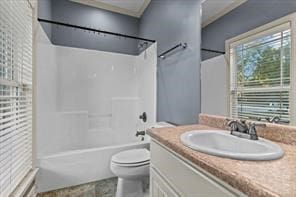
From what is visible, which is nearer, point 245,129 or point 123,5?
point 245,129

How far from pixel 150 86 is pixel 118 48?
1.15 metres

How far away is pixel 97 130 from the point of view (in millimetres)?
2902

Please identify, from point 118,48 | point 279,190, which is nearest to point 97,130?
point 118,48

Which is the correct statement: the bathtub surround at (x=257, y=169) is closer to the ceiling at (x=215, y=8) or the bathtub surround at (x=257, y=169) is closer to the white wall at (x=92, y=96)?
the ceiling at (x=215, y=8)

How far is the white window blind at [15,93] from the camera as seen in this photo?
1.07m

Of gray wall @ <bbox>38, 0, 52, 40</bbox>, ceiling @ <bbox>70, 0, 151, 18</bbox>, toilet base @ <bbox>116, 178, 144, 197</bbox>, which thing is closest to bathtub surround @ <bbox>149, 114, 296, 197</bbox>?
toilet base @ <bbox>116, 178, 144, 197</bbox>

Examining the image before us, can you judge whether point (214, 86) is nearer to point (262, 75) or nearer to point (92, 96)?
point (262, 75)

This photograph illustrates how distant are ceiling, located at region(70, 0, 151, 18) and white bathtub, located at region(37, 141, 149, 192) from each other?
2.50m

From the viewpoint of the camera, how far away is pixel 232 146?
3.13 feet

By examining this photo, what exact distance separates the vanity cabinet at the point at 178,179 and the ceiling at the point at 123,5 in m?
2.70

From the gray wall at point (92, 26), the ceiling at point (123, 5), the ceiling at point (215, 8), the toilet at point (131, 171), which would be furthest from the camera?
the ceiling at point (123, 5)

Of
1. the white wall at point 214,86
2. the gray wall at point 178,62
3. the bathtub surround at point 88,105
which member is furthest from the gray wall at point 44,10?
the white wall at point 214,86

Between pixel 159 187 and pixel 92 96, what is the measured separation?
222 centimetres

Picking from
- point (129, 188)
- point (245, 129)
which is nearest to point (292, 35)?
point (245, 129)
